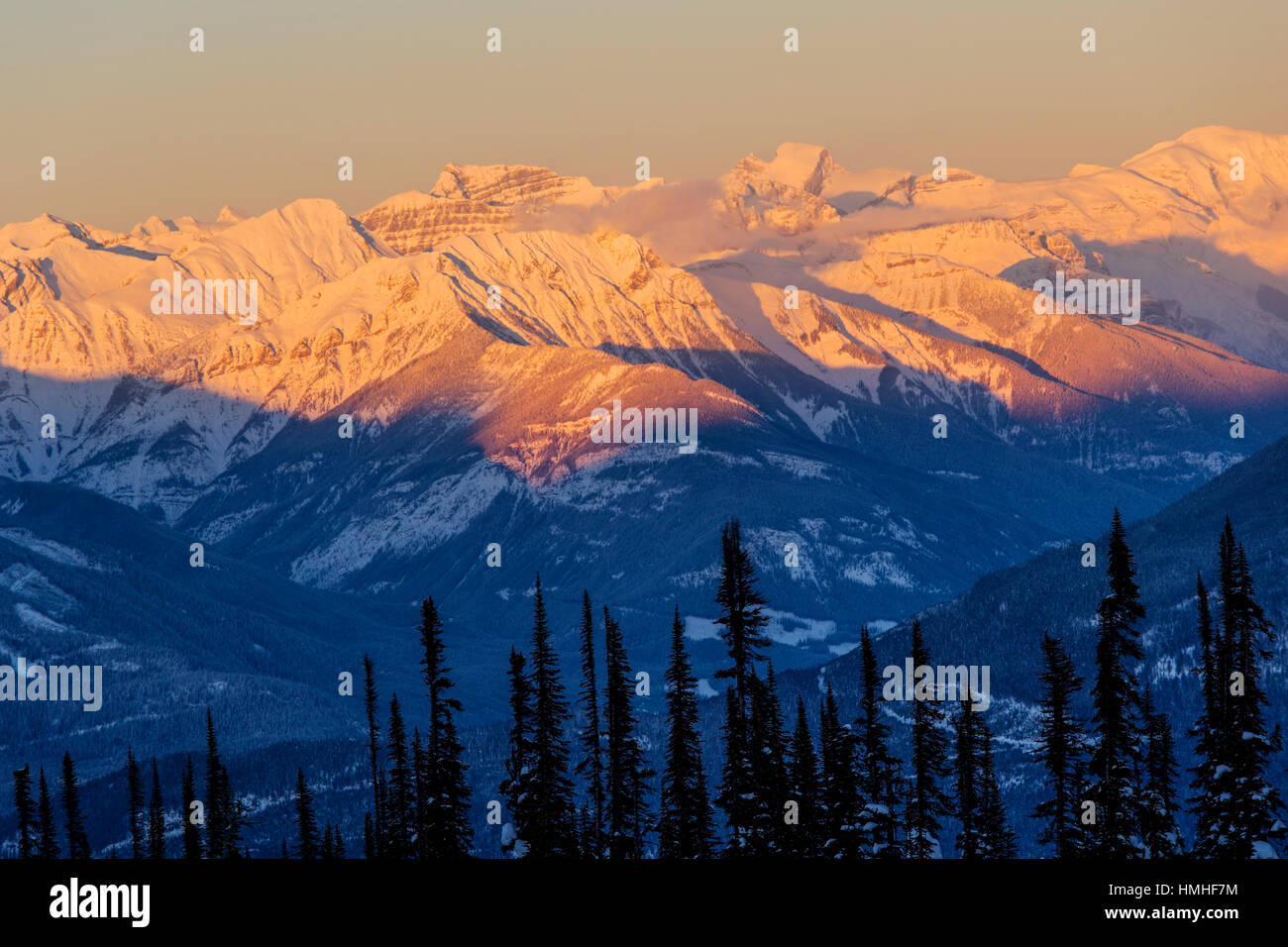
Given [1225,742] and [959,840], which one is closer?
[1225,742]

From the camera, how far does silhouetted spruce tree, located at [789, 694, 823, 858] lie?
108 metres

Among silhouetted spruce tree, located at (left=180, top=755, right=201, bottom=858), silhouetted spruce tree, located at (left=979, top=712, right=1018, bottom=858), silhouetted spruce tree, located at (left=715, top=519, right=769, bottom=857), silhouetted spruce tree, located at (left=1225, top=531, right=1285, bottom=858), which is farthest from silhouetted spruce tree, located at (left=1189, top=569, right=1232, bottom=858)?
silhouetted spruce tree, located at (left=180, top=755, right=201, bottom=858)

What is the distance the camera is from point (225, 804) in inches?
5842

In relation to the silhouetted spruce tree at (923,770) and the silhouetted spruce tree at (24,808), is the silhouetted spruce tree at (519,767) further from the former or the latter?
the silhouetted spruce tree at (24,808)

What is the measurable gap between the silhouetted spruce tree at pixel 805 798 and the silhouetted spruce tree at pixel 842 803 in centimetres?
62

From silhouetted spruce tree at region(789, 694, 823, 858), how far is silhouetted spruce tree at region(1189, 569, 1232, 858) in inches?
687

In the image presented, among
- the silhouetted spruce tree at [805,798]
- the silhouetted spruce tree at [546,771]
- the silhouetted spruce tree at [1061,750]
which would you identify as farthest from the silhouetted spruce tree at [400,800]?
the silhouetted spruce tree at [1061,750]

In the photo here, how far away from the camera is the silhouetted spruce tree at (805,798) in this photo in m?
108
